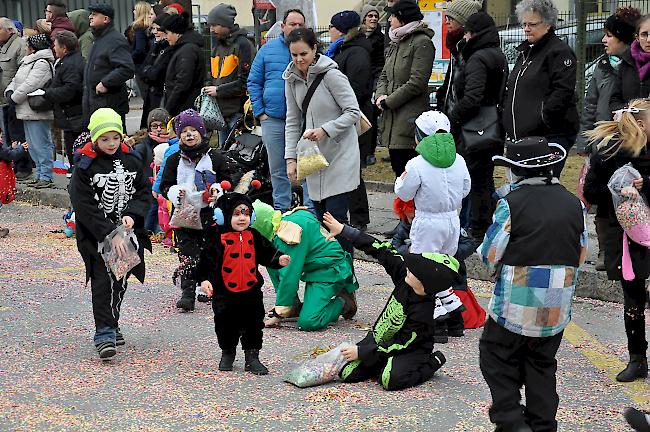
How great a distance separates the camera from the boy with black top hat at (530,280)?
507cm

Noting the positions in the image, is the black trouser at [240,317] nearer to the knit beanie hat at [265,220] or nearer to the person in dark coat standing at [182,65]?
the knit beanie hat at [265,220]

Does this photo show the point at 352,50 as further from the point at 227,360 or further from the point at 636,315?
the point at 636,315

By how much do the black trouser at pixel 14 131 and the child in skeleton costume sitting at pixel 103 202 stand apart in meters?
8.02

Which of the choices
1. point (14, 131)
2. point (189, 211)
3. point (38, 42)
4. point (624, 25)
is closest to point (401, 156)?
point (624, 25)

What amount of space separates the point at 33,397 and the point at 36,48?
8.76m

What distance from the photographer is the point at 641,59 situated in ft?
27.3

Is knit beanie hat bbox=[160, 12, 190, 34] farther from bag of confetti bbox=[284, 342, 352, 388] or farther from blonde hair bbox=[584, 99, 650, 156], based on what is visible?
blonde hair bbox=[584, 99, 650, 156]

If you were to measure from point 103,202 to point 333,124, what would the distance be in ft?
6.56

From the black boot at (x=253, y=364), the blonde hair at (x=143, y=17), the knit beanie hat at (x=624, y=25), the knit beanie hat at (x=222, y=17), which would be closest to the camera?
the black boot at (x=253, y=364)

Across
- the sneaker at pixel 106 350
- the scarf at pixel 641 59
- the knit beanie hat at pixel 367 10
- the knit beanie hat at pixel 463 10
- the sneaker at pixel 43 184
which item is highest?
the knit beanie hat at pixel 463 10

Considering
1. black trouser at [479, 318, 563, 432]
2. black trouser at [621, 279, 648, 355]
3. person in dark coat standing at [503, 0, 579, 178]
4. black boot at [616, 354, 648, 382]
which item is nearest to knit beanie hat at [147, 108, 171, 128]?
person in dark coat standing at [503, 0, 579, 178]

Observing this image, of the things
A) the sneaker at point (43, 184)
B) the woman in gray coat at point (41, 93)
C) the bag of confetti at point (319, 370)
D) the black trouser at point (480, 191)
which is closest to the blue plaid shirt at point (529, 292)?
the bag of confetti at point (319, 370)

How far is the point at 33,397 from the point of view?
20.4 ft

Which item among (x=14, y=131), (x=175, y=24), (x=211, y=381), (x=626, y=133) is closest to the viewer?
(x=626, y=133)
